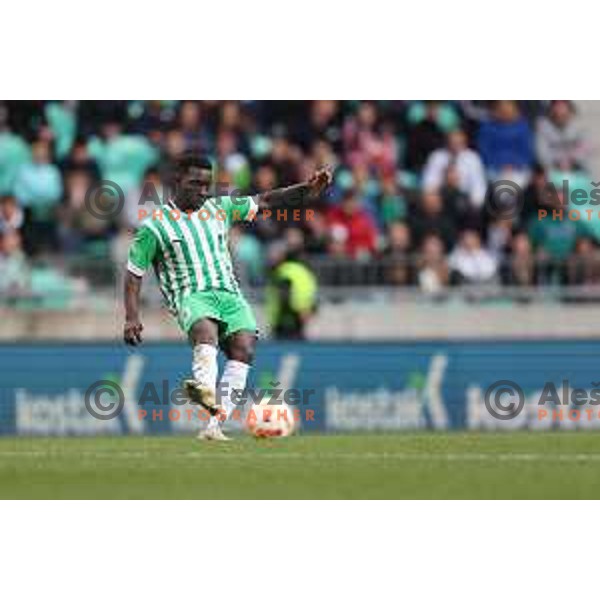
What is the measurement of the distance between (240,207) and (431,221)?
826 centimetres

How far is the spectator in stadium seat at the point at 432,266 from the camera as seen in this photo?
2369 centimetres

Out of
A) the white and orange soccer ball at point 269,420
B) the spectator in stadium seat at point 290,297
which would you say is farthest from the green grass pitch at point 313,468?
the spectator in stadium seat at point 290,297

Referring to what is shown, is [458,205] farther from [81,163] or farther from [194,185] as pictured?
[194,185]

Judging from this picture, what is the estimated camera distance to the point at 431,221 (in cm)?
2409

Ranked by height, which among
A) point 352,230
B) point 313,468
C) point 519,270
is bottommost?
point 313,468

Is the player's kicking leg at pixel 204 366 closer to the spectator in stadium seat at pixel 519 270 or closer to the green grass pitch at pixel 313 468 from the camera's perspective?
the green grass pitch at pixel 313 468

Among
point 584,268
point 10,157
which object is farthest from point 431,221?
point 10,157

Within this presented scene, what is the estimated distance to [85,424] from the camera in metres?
21.6

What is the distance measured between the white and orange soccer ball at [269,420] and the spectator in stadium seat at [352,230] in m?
8.71

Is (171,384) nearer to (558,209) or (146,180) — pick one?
(146,180)

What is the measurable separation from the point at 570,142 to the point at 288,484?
41.6 feet

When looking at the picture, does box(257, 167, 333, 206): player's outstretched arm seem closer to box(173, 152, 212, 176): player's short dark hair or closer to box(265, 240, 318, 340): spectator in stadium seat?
box(173, 152, 212, 176): player's short dark hair

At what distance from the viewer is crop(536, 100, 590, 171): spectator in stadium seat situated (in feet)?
81.6

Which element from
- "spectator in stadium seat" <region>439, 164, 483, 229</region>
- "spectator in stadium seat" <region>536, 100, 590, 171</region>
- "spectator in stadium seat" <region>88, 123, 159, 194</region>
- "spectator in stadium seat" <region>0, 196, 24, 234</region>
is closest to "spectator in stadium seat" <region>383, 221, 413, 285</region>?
"spectator in stadium seat" <region>439, 164, 483, 229</region>
